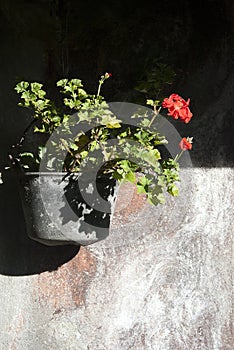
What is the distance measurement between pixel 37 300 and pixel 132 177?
Result: 769mm

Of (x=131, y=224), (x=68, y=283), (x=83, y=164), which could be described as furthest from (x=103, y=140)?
(x=68, y=283)

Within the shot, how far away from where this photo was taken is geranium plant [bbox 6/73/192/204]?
90.8 inches

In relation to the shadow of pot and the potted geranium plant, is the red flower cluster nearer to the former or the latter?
the potted geranium plant

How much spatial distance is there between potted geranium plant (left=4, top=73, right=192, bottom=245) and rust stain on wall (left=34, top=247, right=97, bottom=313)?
0.28 meters

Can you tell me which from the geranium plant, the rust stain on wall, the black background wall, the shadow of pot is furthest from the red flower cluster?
the rust stain on wall

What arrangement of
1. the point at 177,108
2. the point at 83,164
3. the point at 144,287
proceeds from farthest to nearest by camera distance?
the point at 144,287, the point at 83,164, the point at 177,108

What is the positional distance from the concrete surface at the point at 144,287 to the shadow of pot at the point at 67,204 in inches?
12.6

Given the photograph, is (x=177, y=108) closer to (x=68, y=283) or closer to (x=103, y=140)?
(x=103, y=140)

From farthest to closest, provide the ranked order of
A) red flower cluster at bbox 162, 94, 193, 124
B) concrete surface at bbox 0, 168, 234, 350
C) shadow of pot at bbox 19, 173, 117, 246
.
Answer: concrete surface at bbox 0, 168, 234, 350, shadow of pot at bbox 19, 173, 117, 246, red flower cluster at bbox 162, 94, 193, 124

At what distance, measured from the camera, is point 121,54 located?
9.18 feet

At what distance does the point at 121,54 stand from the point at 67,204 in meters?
0.74

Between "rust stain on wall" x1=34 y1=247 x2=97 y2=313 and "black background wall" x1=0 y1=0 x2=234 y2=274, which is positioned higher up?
"black background wall" x1=0 y1=0 x2=234 y2=274

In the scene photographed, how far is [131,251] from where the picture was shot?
9.09ft

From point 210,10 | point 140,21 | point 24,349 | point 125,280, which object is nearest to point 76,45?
point 140,21
